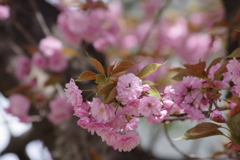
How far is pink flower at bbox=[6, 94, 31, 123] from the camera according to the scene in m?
1.57

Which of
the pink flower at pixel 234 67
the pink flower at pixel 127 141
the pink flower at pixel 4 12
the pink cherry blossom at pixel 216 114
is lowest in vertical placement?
the pink flower at pixel 4 12

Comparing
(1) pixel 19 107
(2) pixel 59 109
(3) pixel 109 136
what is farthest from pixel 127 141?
(1) pixel 19 107

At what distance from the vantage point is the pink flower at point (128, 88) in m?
0.64

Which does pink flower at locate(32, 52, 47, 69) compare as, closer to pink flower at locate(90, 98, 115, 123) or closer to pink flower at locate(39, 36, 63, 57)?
pink flower at locate(39, 36, 63, 57)

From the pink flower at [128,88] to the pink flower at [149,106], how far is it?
0.02 meters

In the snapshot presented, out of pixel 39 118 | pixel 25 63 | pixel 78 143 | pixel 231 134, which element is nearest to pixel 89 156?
pixel 78 143

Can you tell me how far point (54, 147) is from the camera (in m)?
1.84

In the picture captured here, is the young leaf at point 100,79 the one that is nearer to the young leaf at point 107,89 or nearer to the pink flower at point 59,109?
the young leaf at point 107,89

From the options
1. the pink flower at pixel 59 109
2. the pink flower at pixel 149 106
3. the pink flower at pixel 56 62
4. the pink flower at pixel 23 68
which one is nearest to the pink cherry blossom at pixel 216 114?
the pink flower at pixel 149 106

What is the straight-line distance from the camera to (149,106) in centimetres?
66

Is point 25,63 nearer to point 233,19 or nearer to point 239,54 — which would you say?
point 233,19

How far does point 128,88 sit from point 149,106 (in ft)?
0.21

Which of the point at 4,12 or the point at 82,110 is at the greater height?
the point at 82,110

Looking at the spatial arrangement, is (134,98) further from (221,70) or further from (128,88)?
(221,70)
